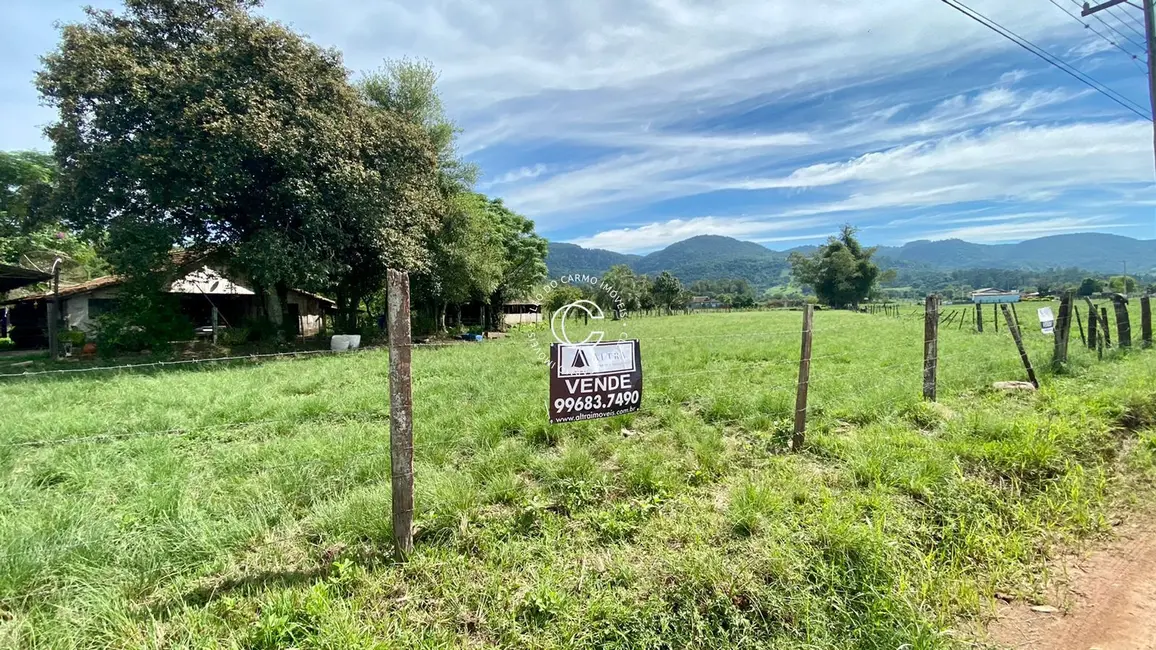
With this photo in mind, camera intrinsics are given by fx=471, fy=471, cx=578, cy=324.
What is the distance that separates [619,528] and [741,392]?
3528mm

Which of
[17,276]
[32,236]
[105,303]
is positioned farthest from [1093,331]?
[32,236]

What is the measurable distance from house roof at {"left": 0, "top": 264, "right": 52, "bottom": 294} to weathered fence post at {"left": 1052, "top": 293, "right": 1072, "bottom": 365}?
82.0 ft

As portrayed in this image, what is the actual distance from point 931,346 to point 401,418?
564 centimetres

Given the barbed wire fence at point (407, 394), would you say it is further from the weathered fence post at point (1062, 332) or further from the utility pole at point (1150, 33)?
the utility pole at point (1150, 33)

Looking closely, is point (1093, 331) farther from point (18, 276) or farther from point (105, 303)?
point (105, 303)

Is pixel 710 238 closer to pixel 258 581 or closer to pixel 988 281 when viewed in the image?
pixel 988 281

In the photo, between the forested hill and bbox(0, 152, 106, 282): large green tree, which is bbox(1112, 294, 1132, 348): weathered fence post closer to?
bbox(0, 152, 106, 282): large green tree

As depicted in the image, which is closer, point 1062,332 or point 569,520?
point 569,520

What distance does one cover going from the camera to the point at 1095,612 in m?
2.49

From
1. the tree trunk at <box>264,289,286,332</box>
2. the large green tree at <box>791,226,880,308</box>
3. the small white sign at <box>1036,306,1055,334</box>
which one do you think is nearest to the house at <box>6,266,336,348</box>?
the tree trunk at <box>264,289,286,332</box>

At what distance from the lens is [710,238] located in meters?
169

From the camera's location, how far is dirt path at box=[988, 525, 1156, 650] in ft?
7.54

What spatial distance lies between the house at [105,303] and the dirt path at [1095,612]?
2129 cm

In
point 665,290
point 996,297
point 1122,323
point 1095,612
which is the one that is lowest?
point 1095,612
